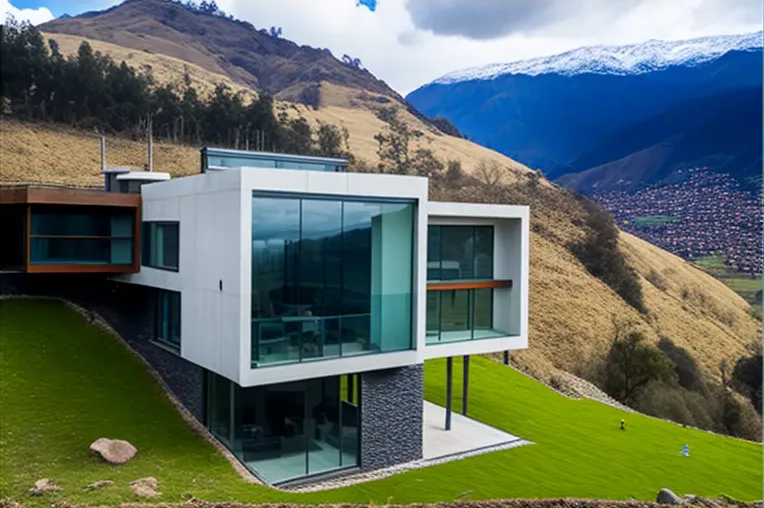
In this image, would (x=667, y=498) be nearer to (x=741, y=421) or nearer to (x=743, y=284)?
(x=741, y=421)

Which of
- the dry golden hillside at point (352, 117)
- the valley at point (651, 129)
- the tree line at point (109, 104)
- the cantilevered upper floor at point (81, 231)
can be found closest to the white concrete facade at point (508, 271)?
the cantilevered upper floor at point (81, 231)

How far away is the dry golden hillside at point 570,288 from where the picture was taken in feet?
102

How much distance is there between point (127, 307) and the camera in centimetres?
1491

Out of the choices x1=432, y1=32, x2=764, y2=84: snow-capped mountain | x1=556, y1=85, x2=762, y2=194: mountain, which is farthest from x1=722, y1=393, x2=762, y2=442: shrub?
x1=432, y1=32, x2=764, y2=84: snow-capped mountain

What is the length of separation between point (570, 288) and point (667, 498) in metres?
27.2

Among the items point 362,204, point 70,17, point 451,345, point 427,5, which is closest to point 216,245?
point 362,204

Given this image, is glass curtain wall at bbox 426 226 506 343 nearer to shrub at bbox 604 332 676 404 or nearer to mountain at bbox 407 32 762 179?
shrub at bbox 604 332 676 404

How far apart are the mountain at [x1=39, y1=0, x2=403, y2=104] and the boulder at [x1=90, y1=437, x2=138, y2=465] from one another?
8711 cm

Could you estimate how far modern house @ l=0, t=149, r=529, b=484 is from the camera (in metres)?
10.3

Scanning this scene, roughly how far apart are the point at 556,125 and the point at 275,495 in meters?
80.3

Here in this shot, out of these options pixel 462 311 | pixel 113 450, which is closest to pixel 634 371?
pixel 462 311

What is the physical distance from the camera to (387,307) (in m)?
11.5

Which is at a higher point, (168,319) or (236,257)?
(236,257)

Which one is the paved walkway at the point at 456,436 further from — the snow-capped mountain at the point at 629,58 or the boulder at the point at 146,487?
the snow-capped mountain at the point at 629,58
